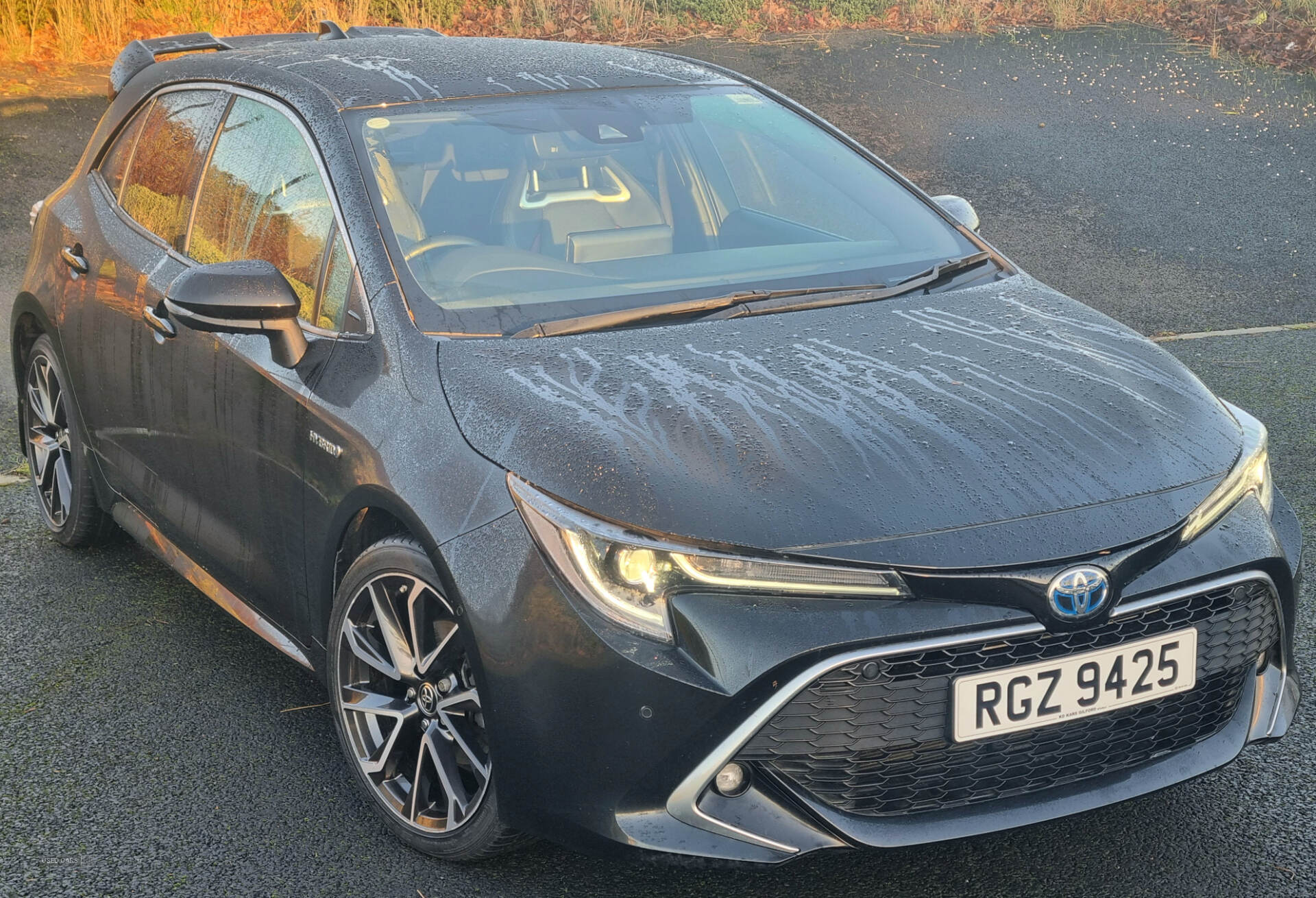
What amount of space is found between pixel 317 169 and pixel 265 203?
0.27m

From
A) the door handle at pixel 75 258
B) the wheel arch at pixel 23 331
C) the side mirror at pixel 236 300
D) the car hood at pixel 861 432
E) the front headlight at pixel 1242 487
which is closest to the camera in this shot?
the car hood at pixel 861 432

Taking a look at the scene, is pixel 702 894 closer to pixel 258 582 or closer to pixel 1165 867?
pixel 1165 867

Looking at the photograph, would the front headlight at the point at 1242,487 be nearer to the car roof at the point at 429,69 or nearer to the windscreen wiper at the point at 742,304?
the windscreen wiper at the point at 742,304

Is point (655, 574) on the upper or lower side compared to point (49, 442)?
upper

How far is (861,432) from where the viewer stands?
2.74m

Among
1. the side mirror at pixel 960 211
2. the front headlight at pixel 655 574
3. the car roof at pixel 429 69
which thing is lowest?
the front headlight at pixel 655 574

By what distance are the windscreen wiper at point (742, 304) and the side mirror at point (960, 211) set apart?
0.43m

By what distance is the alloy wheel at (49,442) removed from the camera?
4926mm

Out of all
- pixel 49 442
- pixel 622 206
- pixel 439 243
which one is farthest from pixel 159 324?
pixel 49 442

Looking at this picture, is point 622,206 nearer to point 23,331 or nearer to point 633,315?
point 633,315

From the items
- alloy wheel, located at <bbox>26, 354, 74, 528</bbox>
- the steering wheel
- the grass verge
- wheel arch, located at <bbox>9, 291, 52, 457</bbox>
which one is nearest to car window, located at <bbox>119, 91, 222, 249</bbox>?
wheel arch, located at <bbox>9, 291, 52, 457</bbox>

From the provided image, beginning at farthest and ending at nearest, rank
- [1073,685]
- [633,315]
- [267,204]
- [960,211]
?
1. [960,211]
2. [267,204]
3. [633,315]
4. [1073,685]

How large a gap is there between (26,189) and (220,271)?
27.3 ft

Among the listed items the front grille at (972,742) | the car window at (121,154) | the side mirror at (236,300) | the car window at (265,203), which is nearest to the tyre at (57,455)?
the car window at (121,154)
